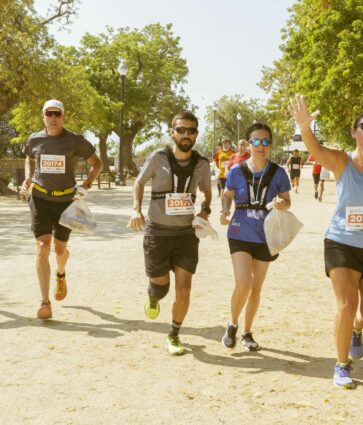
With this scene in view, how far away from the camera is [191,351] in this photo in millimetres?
5066

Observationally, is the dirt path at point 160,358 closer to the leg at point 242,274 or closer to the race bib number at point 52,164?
the leg at point 242,274

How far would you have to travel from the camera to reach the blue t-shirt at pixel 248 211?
495cm

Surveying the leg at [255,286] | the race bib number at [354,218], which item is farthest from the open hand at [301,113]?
the leg at [255,286]

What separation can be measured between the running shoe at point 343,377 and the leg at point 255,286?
1.04 meters

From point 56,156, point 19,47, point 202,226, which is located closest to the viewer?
point 202,226

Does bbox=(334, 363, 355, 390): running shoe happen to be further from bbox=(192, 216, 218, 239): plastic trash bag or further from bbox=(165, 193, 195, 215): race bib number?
bbox=(165, 193, 195, 215): race bib number

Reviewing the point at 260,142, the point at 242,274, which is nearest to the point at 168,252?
the point at 242,274

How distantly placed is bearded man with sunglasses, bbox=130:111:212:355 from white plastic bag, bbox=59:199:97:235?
1.17m

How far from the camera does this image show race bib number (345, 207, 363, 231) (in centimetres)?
418

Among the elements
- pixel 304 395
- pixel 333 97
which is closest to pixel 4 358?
pixel 304 395

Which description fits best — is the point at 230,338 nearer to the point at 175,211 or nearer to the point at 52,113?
the point at 175,211

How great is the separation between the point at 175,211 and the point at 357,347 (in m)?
1.84

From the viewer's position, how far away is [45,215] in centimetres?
612

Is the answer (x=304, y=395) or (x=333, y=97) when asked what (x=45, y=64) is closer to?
(x=333, y=97)
